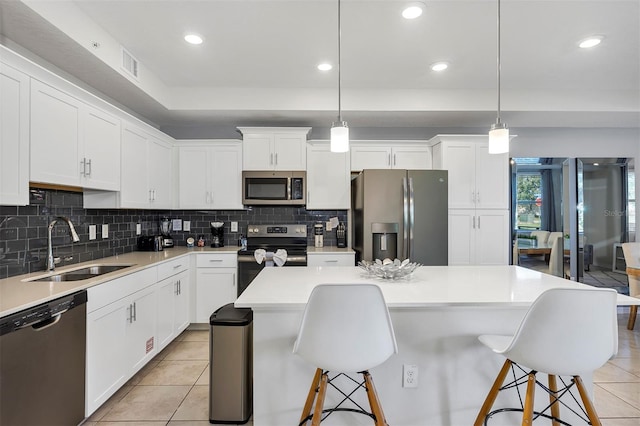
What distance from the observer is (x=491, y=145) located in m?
2.06

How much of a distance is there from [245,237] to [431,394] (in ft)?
9.64

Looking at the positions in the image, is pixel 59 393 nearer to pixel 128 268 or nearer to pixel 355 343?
pixel 128 268

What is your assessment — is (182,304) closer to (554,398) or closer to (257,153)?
(257,153)

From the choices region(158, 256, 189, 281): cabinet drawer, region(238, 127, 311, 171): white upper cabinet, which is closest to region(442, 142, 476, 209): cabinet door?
region(238, 127, 311, 171): white upper cabinet

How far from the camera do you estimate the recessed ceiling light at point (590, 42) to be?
252 cm

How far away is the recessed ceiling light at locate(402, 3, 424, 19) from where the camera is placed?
2.13 meters

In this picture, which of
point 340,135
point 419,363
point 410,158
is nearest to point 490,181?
point 410,158

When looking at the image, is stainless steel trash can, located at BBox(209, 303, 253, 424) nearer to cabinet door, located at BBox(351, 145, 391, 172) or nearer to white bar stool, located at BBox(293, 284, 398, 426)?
white bar stool, located at BBox(293, 284, 398, 426)

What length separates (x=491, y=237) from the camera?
12.2 feet

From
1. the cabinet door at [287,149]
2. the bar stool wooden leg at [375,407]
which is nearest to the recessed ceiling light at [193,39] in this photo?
the cabinet door at [287,149]

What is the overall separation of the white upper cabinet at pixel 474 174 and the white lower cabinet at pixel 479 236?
9 centimetres

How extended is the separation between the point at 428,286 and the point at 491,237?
224cm

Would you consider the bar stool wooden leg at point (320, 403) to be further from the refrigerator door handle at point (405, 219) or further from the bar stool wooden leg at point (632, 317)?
the bar stool wooden leg at point (632, 317)

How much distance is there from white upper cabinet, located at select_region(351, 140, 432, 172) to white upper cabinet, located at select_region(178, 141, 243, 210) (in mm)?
1418
